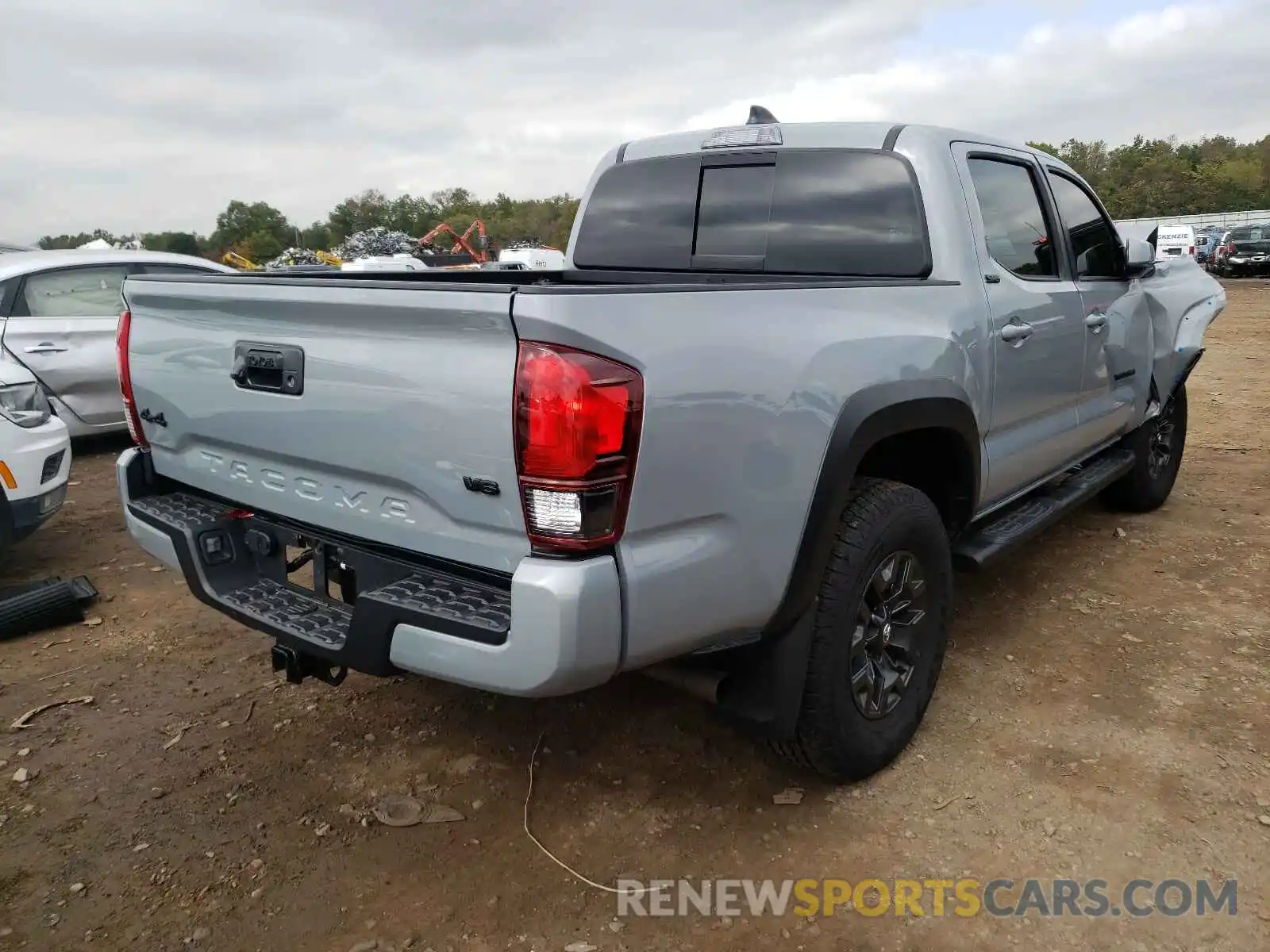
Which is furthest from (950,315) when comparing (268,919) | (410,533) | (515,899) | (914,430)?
(268,919)

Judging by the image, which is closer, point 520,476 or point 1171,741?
Answer: point 520,476

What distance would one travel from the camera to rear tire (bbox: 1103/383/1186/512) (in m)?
4.95

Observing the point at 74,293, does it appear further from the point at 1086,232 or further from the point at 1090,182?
the point at 1090,182

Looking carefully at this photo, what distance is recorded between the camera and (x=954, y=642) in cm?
376

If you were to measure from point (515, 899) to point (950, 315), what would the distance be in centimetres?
210

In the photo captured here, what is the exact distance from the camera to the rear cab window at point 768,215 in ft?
10.2

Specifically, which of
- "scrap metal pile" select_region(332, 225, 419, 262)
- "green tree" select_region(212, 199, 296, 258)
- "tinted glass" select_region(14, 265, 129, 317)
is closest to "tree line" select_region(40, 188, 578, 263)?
"green tree" select_region(212, 199, 296, 258)

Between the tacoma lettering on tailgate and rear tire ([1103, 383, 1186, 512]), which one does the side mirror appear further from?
the tacoma lettering on tailgate

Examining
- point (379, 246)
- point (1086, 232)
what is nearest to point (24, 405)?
point (1086, 232)

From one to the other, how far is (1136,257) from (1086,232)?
0.27 metres

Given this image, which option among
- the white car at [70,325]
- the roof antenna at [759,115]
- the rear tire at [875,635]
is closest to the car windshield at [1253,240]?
the roof antenna at [759,115]

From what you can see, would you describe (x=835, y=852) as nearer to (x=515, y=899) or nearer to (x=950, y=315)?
(x=515, y=899)

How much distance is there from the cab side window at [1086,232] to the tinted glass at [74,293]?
609cm

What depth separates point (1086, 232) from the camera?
4133 millimetres
